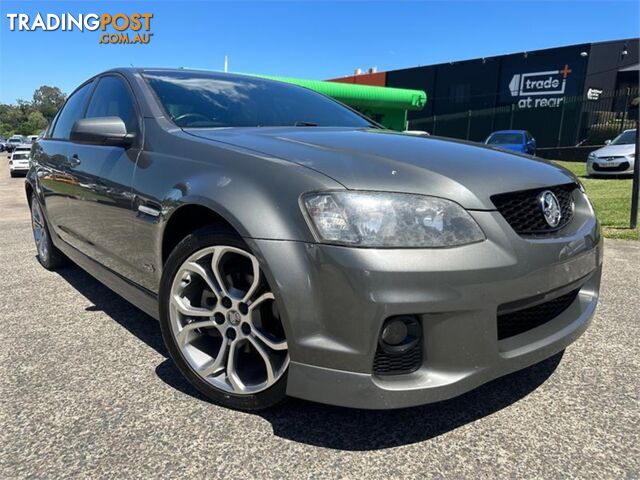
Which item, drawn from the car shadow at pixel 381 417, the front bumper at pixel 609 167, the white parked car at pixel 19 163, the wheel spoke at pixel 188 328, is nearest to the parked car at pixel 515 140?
the front bumper at pixel 609 167

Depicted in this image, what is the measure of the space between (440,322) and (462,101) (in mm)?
32696

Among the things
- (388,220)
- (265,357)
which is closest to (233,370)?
(265,357)

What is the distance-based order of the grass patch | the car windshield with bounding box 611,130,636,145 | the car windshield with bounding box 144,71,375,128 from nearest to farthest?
the car windshield with bounding box 144,71,375,128 → the grass patch → the car windshield with bounding box 611,130,636,145

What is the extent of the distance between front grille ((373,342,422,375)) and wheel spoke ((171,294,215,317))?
2.50 feet

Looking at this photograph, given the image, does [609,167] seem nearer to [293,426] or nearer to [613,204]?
[613,204]

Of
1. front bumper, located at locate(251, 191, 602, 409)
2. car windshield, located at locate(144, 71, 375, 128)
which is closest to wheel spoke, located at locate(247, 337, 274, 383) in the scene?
front bumper, located at locate(251, 191, 602, 409)

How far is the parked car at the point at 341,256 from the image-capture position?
1.63 meters

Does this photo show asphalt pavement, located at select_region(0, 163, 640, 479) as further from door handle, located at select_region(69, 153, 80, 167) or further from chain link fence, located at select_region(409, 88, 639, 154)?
chain link fence, located at select_region(409, 88, 639, 154)

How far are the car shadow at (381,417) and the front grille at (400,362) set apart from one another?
12.6 inches

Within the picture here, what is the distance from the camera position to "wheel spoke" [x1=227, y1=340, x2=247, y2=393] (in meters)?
1.96

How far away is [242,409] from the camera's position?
6.45 feet

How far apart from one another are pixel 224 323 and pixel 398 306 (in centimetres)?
79

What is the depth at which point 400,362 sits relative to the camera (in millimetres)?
1688

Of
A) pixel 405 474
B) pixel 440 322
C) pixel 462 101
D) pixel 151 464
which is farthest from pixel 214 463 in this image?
pixel 462 101
